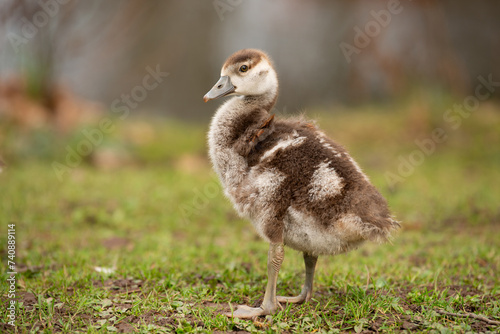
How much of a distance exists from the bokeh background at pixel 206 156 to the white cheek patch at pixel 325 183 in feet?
2.85

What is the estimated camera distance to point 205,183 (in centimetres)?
860

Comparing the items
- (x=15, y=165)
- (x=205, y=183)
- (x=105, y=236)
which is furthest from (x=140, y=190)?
(x=15, y=165)

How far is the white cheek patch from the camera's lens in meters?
3.47

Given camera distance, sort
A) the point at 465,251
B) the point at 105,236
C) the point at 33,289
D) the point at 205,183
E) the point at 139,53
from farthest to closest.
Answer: the point at 139,53, the point at 205,183, the point at 105,236, the point at 465,251, the point at 33,289

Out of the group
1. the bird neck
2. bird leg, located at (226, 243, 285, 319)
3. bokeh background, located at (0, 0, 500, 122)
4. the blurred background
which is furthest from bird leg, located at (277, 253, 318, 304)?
bokeh background, located at (0, 0, 500, 122)

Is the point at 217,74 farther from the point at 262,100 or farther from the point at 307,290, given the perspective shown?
the point at 307,290

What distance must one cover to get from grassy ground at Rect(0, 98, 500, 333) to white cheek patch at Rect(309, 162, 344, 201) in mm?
764

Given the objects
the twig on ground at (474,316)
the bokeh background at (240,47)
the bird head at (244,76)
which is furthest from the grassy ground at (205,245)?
the bokeh background at (240,47)

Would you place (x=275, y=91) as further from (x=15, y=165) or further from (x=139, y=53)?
(x=139, y=53)

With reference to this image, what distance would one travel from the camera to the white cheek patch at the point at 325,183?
347 cm

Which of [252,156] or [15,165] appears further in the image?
[15,165]

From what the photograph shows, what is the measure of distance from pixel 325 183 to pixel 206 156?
7.07 m

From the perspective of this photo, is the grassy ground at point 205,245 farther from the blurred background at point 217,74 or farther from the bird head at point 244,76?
the bird head at point 244,76

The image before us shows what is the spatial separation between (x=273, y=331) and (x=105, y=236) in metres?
3.35
